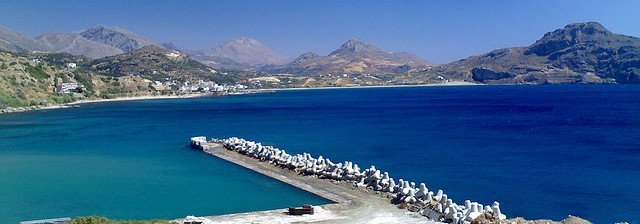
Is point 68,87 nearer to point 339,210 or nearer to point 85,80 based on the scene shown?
point 85,80

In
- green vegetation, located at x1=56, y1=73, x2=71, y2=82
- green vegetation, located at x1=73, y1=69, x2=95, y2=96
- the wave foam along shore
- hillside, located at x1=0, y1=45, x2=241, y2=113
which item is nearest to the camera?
the wave foam along shore

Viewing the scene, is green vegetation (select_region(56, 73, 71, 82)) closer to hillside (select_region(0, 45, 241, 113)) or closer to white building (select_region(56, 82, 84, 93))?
hillside (select_region(0, 45, 241, 113))

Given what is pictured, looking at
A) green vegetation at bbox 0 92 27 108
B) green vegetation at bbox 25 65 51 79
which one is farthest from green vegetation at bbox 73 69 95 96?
green vegetation at bbox 0 92 27 108

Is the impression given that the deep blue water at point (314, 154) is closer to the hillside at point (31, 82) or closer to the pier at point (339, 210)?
the pier at point (339, 210)

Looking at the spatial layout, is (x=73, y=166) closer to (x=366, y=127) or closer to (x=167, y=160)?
(x=167, y=160)

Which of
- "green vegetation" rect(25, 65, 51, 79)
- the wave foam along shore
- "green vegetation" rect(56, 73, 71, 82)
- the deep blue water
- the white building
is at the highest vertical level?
"green vegetation" rect(25, 65, 51, 79)

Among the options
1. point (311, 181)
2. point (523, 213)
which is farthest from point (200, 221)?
point (523, 213)

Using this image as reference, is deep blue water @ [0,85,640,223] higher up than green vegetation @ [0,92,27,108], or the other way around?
green vegetation @ [0,92,27,108]
